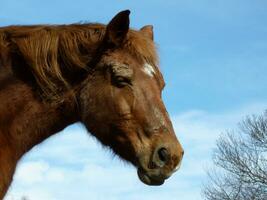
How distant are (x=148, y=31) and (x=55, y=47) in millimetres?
1205

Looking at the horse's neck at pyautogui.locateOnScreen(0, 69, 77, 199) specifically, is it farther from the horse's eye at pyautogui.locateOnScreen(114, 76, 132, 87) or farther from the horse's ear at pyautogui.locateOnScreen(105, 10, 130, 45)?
the horse's ear at pyautogui.locateOnScreen(105, 10, 130, 45)

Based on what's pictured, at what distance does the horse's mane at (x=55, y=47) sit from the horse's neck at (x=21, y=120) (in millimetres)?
189

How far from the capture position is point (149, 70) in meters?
5.02

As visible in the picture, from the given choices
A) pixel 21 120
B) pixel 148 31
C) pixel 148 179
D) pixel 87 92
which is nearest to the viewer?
pixel 148 179

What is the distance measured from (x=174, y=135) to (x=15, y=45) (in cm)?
178

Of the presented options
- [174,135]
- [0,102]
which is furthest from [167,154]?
[0,102]

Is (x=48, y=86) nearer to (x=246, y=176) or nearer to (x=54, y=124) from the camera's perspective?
(x=54, y=124)

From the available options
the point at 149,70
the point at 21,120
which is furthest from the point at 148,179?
the point at 21,120

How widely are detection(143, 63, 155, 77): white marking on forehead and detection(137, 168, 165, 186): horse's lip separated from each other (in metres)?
0.93

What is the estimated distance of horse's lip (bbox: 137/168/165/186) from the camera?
4.72 meters

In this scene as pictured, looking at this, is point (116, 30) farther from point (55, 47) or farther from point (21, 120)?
point (21, 120)

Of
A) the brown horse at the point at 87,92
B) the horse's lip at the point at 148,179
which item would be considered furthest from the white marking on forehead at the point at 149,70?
the horse's lip at the point at 148,179

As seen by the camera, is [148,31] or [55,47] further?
[148,31]

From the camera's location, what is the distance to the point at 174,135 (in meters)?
4.72
